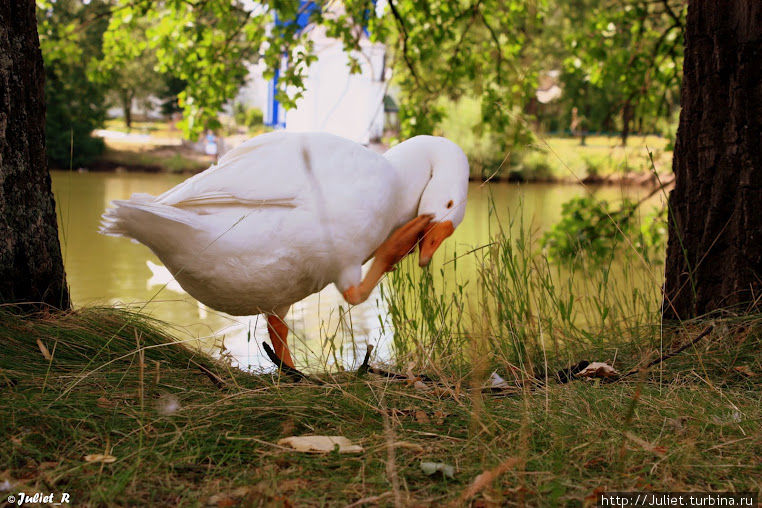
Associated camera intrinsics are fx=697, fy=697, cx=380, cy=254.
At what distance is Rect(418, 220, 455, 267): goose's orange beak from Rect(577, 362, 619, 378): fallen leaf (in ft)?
2.88

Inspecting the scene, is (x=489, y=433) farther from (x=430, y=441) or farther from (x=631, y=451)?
(x=631, y=451)

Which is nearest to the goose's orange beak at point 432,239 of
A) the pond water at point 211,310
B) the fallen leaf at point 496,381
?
the pond water at point 211,310

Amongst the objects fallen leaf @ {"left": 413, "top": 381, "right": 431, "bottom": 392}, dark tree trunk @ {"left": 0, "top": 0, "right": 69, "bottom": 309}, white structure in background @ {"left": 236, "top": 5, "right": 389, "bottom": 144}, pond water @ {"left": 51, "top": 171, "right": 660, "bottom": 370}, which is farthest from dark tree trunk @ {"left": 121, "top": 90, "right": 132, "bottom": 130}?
fallen leaf @ {"left": 413, "top": 381, "right": 431, "bottom": 392}

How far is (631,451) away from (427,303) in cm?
195

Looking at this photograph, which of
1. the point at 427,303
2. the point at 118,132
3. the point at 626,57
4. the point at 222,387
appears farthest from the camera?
the point at 118,132

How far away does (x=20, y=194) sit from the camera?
2.96 m

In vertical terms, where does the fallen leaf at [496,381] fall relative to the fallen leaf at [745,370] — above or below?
below

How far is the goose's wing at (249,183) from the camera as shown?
9.40ft

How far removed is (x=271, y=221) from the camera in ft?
9.39

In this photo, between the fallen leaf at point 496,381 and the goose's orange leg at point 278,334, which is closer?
the fallen leaf at point 496,381

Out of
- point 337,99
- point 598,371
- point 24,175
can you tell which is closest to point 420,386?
point 598,371

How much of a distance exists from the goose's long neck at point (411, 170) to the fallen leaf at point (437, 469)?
5.69 feet

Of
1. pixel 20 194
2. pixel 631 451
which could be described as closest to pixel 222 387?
pixel 20 194

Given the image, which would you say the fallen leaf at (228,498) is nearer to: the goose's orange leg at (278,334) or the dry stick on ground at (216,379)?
the dry stick on ground at (216,379)
